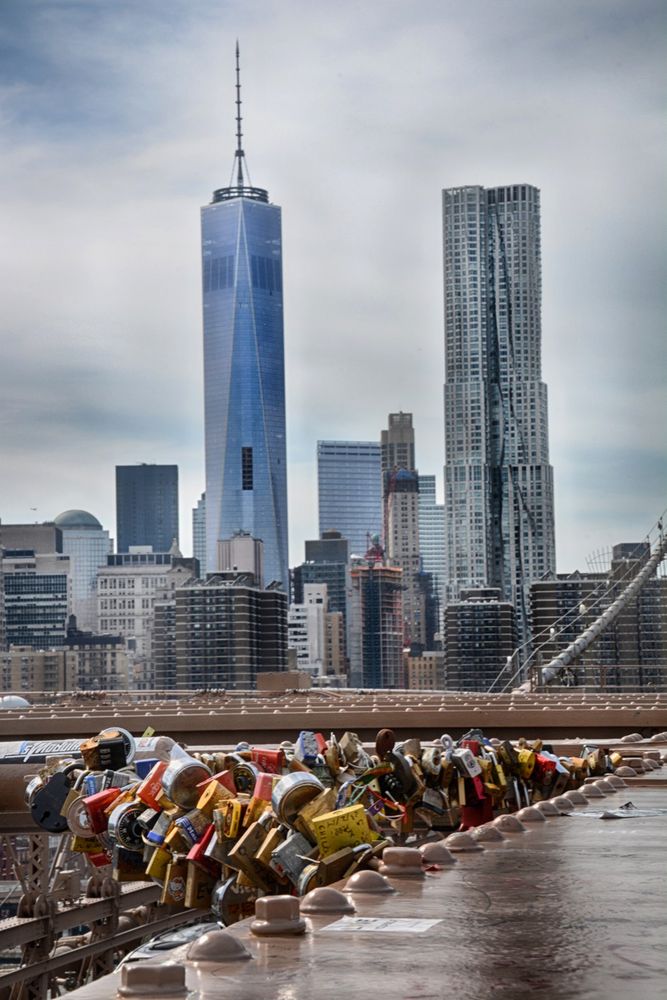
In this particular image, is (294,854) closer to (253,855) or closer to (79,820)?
(253,855)

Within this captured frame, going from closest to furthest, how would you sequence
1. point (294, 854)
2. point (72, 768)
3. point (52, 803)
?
point (294, 854) → point (52, 803) → point (72, 768)

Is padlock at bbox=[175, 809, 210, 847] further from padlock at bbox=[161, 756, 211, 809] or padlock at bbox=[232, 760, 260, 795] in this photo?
padlock at bbox=[232, 760, 260, 795]

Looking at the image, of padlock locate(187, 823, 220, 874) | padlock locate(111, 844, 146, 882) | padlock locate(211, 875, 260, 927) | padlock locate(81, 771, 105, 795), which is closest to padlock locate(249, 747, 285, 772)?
padlock locate(81, 771, 105, 795)

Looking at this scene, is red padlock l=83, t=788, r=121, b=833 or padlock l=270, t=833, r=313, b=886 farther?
red padlock l=83, t=788, r=121, b=833

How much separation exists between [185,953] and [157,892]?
17072 millimetres

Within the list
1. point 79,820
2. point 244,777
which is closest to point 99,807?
point 79,820

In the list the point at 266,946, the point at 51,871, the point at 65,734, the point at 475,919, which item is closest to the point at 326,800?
the point at 475,919

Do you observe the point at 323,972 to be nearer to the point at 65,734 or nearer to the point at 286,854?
the point at 286,854

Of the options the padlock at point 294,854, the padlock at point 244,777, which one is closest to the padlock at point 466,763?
the padlock at point 244,777

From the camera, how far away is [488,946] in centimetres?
819

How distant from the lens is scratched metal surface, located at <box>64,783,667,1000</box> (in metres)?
6.88

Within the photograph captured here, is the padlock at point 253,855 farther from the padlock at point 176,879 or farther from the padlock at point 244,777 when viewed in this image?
the padlock at point 244,777

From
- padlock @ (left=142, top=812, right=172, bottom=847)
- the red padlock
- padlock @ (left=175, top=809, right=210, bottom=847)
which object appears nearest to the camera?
padlock @ (left=175, top=809, right=210, bottom=847)

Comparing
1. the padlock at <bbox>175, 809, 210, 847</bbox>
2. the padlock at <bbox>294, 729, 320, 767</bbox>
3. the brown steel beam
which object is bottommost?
the brown steel beam
